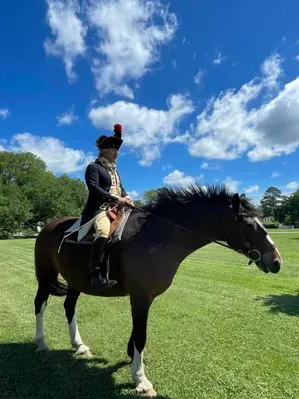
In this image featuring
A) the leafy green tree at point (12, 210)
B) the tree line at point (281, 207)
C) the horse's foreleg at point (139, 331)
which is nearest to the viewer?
the horse's foreleg at point (139, 331)

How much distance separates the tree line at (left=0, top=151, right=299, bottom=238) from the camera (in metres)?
47.7

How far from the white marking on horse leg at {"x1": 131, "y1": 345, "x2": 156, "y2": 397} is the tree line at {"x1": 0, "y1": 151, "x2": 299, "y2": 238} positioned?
46.4 metres

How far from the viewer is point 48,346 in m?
4.99

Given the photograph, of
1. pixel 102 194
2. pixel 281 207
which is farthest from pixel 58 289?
pixel 281 207

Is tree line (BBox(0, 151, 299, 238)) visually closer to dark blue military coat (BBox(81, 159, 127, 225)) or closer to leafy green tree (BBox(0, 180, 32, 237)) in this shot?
leafy green tree (BBox(0, 180, 32, 237))

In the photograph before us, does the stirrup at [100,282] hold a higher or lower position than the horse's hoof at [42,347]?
higher

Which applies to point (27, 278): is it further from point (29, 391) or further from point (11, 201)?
point (11, 201)

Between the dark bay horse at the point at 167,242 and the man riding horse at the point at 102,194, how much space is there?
8.0 inches

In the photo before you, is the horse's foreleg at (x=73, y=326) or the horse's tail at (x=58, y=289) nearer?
the horse's foreleg at (x=73, y=326)

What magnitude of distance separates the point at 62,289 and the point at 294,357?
3.86m

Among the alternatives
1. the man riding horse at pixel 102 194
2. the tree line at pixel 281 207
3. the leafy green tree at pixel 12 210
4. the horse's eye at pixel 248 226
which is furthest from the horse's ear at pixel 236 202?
the tree line at pixel 281 207

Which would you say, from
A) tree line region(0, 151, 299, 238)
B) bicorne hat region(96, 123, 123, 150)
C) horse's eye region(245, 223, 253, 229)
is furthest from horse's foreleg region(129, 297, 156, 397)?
tree line region(0, 151, 299, 238)

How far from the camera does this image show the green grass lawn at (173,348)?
12.3ft

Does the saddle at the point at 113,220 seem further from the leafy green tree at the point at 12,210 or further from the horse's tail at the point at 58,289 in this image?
the leafy green tree at the point at 12,210
